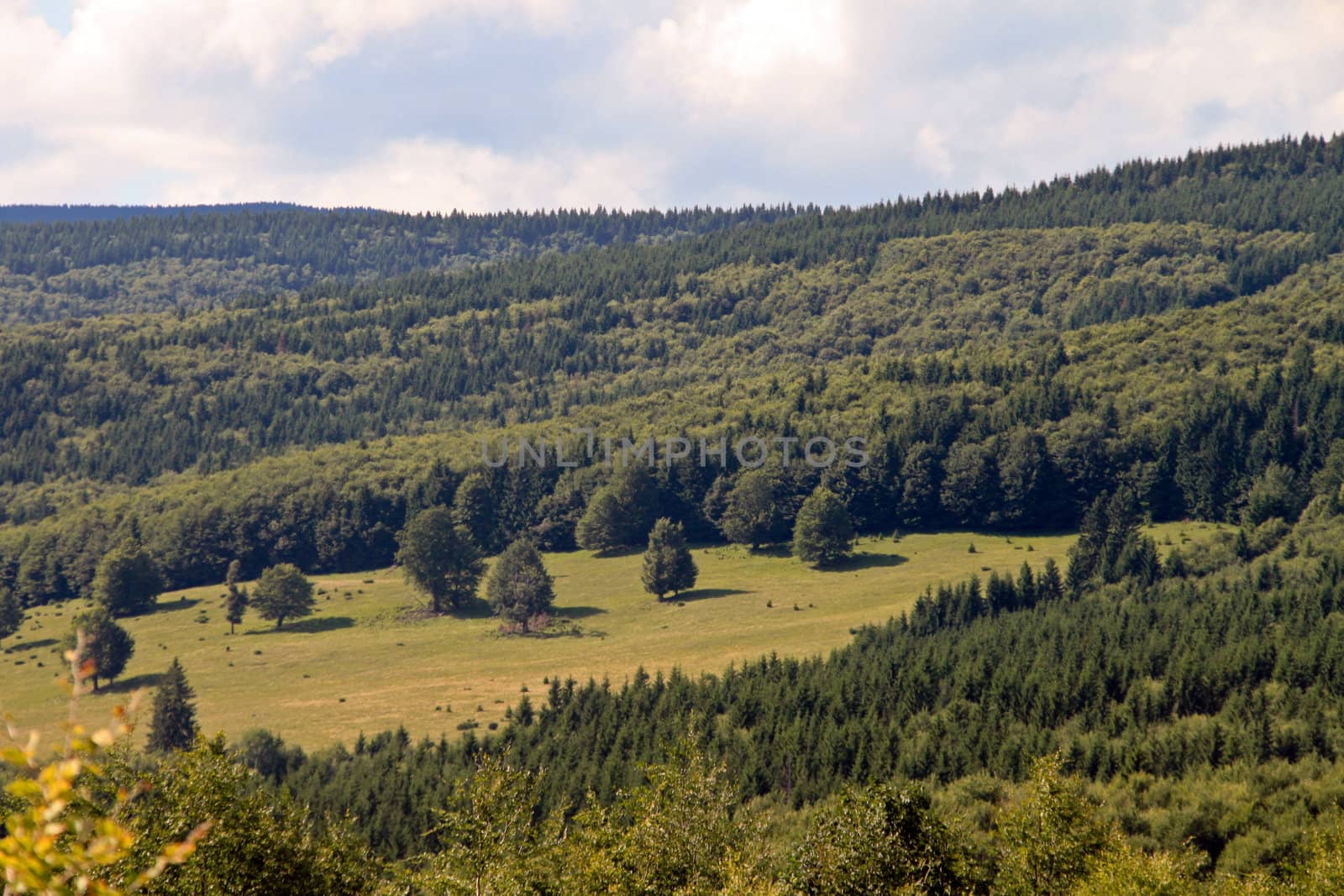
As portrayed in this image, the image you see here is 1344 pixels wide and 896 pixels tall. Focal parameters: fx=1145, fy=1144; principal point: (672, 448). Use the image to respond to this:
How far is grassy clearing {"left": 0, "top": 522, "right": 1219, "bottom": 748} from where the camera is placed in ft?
384

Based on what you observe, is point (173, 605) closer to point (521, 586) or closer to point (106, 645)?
point (106, 645)

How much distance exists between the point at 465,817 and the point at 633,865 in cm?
829

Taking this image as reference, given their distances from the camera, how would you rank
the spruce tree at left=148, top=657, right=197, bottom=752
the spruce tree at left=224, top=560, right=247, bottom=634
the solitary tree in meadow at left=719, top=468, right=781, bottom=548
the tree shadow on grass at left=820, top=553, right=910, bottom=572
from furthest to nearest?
1. the solitary tree in meadow at left=719, top=468, right=781, bottom=548
2. the tree shadow on grass at left=820, top=553, right=910, bottom=572
3. the spruce tree at left=224, top=560, right=247, bottom=634
4. the spruce tree at left=148, top=657, right=197, bottom=752

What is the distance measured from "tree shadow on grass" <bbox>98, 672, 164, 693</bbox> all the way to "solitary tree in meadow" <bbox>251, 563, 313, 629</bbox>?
23.0 metres

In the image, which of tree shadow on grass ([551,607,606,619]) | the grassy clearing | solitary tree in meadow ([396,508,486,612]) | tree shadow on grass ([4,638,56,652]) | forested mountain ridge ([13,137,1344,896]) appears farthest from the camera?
solitary tree in meadow ([396,508,486,612])

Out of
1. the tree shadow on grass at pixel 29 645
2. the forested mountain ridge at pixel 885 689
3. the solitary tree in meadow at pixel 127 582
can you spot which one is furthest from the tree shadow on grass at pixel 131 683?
the solitary tree in meadow at pixel 127 582

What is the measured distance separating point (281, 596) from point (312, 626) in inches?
234

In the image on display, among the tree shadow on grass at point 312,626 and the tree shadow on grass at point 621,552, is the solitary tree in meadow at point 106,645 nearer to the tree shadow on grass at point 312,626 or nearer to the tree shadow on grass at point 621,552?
the tree shadow on grass at point 312,626

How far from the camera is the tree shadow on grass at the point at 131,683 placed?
435 feet

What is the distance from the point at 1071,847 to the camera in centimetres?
4678

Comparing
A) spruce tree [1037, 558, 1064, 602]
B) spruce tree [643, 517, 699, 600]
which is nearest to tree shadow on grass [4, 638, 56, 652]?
spruce tree [643, 517, 699, 600]

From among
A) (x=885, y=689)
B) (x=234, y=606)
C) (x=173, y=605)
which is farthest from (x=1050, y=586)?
(x=173, y=605)

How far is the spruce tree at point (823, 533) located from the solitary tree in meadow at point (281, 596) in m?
71.8

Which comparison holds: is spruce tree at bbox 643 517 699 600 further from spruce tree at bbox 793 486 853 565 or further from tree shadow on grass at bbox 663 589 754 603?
spruce tree at bbox 793 486 853 565
